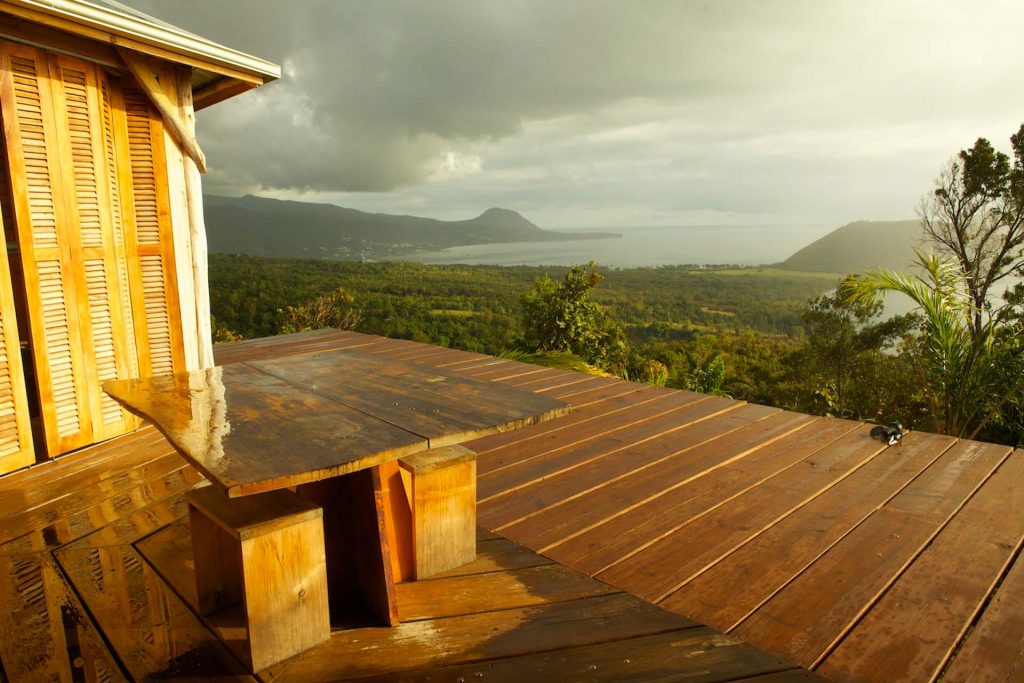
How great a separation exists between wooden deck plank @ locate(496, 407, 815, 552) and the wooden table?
63cm

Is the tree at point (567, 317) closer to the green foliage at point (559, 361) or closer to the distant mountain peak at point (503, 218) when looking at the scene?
the green foliage at point (559, 361)

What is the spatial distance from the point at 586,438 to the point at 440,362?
229 centimetres

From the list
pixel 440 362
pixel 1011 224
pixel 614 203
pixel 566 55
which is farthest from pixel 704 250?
pixel 440 362

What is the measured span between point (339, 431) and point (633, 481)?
165 centimetres

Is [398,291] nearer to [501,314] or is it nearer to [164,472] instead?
[501,314]

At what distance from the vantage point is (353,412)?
1661 millimetres

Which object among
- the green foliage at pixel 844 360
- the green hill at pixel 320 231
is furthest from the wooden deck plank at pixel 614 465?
the green hill at pixel 320 231

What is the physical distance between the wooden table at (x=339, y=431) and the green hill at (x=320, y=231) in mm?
29856

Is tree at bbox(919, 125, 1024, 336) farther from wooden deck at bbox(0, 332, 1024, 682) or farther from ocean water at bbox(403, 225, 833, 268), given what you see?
ocean water at bbox(403, 225, 833, 268)

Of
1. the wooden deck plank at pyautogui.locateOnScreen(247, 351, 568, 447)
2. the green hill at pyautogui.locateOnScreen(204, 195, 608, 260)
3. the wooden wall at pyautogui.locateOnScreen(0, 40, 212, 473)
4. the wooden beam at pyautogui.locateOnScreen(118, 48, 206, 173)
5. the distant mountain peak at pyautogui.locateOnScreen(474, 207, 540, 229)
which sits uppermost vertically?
the distant mountain peak at pyautogui.locateOnScreen(474, 207, 540, 229)

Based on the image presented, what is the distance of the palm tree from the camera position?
4.26 metres

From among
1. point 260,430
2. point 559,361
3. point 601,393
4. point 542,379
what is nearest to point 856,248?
point 559,361

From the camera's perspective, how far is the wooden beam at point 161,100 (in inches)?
117

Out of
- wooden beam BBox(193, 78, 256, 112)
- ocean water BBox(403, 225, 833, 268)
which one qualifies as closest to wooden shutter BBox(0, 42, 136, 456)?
wooden beam BBox(193, 78, 256, 112)
